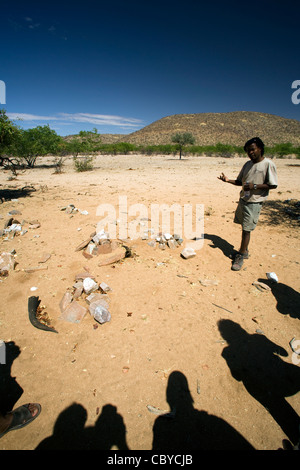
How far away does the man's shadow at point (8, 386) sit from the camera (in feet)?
5.85

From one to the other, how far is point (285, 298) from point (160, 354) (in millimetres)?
2044

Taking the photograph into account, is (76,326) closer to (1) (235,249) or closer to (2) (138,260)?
(2) (138,260)

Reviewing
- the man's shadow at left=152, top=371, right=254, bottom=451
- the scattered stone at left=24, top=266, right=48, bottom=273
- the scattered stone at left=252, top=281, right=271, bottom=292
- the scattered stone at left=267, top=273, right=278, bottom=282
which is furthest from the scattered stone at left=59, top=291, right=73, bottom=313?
the scattered stone at left=267, top=273, right=278, bottom=282

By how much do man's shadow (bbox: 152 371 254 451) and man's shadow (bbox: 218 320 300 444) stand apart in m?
0.40

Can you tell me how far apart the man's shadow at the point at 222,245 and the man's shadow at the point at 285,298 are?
2.93 ft

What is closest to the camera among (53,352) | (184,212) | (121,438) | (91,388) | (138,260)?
(121,438)

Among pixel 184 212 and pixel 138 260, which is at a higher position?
pixel 184 212

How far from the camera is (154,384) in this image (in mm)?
1904

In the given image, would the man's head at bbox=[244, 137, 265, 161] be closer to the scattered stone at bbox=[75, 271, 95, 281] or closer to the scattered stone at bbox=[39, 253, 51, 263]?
the scattered stone at bbox=[75, 271, 95, 281]

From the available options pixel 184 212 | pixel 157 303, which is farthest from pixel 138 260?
pixel 184 212

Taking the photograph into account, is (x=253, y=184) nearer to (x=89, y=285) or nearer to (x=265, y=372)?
(x=265, y=372)

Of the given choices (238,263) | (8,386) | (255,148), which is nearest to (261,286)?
(238,263)

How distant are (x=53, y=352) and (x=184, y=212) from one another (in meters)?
4.98

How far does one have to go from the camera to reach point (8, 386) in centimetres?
190
